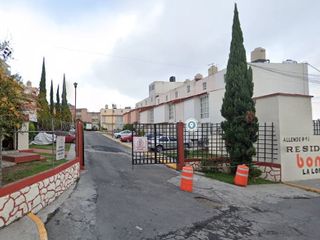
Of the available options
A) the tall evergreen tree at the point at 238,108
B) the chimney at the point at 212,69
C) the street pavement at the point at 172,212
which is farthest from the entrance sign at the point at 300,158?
the chimney at the point at 212,69

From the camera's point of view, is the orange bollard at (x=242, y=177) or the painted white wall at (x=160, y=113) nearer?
the orange bollard at (x=242, y=177)

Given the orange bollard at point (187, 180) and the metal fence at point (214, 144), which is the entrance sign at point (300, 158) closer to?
the metal fence at point (214, 144)

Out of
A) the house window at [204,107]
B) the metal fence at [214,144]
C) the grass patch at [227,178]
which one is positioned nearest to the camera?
the grass patch at [227,178]

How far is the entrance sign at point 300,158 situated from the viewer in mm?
12031

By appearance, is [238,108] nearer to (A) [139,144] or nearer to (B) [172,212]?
(A) [139,144]

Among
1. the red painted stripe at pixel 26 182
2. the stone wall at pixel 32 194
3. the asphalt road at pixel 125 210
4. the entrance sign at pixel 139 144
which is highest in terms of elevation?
the entrance sign at pixel 139 144

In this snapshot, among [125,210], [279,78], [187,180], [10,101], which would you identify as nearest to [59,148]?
[125,210]

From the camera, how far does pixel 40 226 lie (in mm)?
5578

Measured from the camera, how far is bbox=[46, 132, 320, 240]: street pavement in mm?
5797

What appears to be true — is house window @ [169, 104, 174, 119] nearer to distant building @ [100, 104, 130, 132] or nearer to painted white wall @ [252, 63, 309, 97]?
painted white wall @ [252, 63, 309, 97]

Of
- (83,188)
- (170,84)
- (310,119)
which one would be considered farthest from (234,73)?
(170,84)

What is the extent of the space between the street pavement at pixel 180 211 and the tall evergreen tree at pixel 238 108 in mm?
1844

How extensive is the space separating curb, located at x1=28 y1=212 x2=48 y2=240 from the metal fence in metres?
8.74

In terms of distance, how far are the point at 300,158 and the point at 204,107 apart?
15.6m
